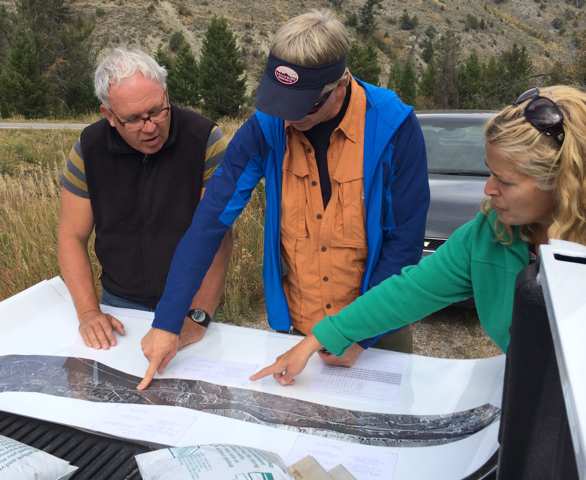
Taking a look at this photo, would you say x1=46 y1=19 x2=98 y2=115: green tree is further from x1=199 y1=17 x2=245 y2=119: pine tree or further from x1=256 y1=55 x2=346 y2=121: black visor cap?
x1=256 y1=55 x2=346 y2=121: black visor cap

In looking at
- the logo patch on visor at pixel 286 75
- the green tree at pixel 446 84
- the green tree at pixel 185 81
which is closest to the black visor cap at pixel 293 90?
the logo patch on visor at pixel 286 75

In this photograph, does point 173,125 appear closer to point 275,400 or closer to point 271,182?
point 271,182

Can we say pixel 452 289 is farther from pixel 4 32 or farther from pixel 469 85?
pixel 4 32

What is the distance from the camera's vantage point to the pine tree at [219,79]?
3048 centimetres

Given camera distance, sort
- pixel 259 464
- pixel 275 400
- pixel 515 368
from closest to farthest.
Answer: pixel 515 368
pixel 259 464
pixel 275 400

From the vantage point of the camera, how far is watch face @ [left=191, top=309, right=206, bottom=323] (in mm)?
1805

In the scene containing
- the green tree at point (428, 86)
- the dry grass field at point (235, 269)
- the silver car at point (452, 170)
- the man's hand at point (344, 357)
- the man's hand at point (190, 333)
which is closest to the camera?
the man's hand at point (344, 357)

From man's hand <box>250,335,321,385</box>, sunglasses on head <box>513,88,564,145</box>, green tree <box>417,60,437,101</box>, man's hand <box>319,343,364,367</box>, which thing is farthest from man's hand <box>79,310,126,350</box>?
green tree <box>417,60,437,101</box>

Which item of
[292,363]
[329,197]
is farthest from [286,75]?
[292,363]

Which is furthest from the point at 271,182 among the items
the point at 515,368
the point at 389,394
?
the point at 515,368

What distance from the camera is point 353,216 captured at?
1.69 metres

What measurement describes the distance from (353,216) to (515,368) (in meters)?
0.93

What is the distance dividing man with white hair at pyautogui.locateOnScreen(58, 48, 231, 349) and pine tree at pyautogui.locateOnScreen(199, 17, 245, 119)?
28815 millimetres

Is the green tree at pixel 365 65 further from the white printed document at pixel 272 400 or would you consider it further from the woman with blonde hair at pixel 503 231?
the woman with blonde hair at pixel 503 231
